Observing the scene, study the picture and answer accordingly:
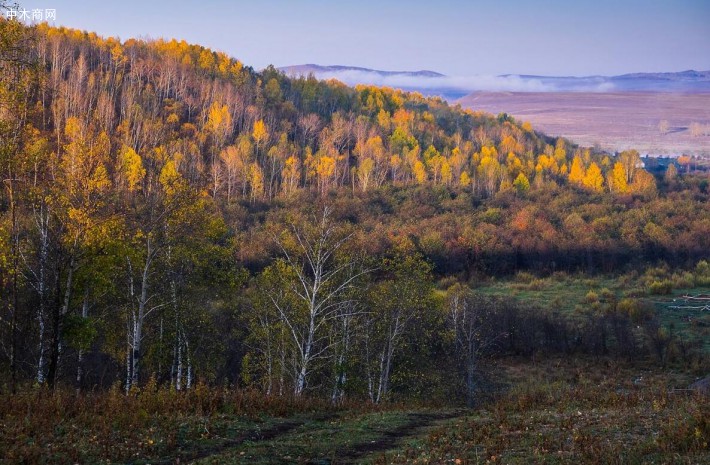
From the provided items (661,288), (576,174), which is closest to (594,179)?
(576,174)

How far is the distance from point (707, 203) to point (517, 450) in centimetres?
12652

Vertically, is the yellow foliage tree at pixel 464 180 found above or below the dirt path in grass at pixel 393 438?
above

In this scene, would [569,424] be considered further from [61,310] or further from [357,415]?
[61,310]

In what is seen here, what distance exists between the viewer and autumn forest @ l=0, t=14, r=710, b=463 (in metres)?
16.2

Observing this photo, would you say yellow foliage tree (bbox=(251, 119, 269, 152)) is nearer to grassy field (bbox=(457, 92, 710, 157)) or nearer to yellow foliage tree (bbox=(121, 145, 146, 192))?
yellow foliage tree (bbox=(121, 145, 146, 192))

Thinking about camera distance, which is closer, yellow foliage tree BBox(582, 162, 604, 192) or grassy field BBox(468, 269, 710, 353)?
grassy field BBox(468, 269, 710, 353)

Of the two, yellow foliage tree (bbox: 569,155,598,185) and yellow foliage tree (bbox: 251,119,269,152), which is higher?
yellow foliage tree (bbox: 251,119,269,152)

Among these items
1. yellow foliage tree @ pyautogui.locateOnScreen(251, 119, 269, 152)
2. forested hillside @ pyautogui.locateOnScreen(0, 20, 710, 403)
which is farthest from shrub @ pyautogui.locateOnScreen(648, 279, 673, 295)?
yellow foliage tree @ pyautogui.locateOnScreen(251, 119, 269, 152)

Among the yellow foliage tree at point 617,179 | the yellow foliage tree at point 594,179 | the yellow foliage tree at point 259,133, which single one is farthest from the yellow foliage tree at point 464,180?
the yellow foliage tree at point 259,133

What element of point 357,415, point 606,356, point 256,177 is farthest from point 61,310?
Result: point 256,177

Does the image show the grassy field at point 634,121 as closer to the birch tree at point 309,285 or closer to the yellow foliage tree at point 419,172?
the yellow foliage tree at point 419,172

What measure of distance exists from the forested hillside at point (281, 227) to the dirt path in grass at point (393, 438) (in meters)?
4.87

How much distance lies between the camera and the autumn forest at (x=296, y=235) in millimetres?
16219

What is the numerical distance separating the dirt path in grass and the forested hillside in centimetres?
487
